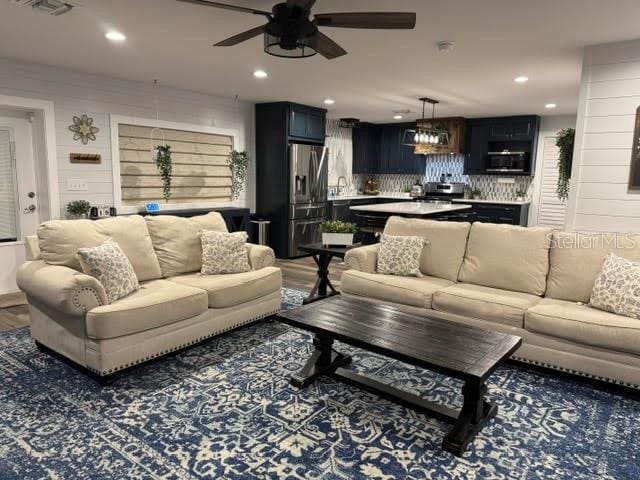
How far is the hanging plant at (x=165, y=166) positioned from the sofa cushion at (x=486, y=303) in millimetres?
4027

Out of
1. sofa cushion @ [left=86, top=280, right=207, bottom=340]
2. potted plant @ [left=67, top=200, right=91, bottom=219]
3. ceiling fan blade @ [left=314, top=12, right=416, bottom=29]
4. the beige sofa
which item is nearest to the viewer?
ceiling fan blade @ [left=314, top=12, right=416, bottom=29]

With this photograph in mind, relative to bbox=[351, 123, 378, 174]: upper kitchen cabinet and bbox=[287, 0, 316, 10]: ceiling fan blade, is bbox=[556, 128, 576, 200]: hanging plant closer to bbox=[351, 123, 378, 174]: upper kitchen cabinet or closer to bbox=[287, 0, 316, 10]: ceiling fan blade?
bbox=[287, 0, 316, 10]: ceiling fan blade

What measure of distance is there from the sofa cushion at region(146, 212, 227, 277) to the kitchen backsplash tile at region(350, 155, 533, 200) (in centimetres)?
618

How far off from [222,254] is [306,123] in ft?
12.8

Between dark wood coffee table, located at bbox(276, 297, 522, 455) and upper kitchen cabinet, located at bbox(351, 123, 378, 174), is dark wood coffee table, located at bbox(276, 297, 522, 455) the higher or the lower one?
the lower one

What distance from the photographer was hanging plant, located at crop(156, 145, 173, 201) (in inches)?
228

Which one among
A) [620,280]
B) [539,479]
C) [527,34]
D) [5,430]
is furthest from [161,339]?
[527,34]

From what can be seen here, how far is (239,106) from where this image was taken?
6875 millimetres

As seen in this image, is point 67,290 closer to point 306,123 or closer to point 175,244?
point 175,244

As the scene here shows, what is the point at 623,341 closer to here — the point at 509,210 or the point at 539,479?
the point at 539,479

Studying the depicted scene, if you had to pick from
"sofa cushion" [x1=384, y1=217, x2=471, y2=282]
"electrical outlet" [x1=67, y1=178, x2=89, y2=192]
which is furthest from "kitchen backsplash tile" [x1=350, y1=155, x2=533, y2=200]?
"electrical outlet" [x1=67, y1=178, x2=89, y2=192]

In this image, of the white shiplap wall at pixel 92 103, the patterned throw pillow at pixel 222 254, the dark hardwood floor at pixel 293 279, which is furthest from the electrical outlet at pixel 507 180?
the patterned throw pillow at pixel 222 254

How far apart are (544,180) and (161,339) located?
766cm

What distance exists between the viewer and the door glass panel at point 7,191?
477cm
